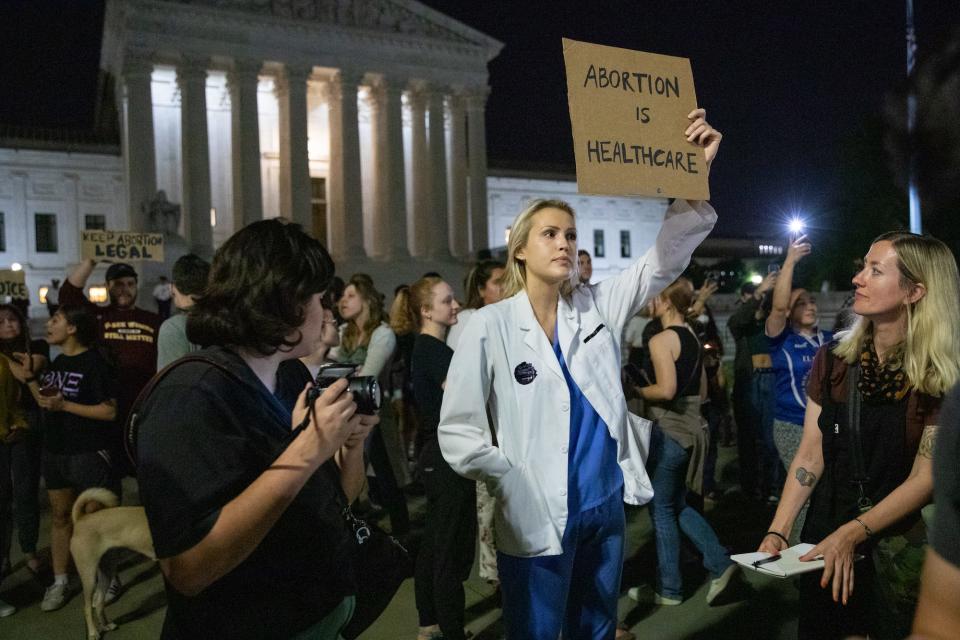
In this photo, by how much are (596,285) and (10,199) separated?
46373 mm

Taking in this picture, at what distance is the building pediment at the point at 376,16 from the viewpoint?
3647 centimetres

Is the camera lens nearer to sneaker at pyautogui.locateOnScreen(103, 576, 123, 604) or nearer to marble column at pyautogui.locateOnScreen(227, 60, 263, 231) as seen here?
sneaker at pyautogui.locateOnScreen(103, 576, 123, 604)

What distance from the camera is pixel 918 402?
2.75 metres

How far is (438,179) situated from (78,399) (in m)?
36.0

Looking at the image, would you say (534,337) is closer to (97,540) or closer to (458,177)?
(97,540)

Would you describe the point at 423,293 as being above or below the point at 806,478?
above

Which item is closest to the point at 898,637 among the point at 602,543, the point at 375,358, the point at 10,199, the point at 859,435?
the point at 859,435

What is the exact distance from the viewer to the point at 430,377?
4590 mm

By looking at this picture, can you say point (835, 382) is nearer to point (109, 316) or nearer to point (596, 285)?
point (596, 285)

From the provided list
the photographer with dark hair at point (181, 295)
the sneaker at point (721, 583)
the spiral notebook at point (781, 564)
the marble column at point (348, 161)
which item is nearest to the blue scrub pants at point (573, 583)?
the spiral notebook at point (781, 564)

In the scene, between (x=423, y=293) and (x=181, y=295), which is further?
(x=423, y=293)

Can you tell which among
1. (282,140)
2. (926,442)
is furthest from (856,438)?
(282,140)

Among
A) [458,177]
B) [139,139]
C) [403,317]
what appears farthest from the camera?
[458,177]

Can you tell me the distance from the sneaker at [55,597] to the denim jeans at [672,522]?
3.94m
